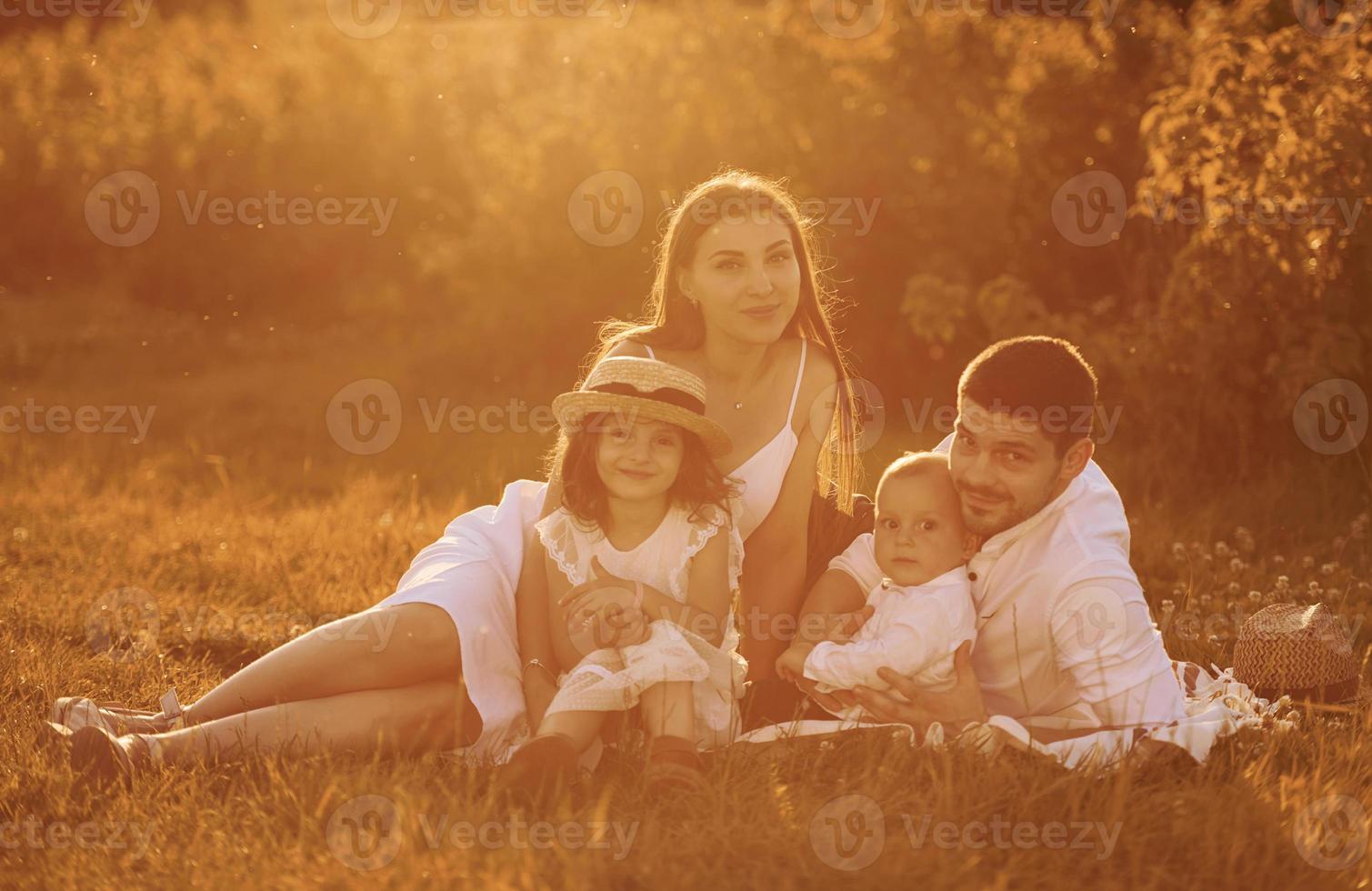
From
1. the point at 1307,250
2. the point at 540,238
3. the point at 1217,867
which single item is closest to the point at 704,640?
the point at 1217,867

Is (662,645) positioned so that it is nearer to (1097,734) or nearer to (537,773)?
(537,773)

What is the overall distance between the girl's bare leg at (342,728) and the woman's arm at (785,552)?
1.15 metres

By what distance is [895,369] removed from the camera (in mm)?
10500

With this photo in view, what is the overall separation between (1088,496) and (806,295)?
1.48 metres

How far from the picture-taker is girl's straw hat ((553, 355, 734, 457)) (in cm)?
441

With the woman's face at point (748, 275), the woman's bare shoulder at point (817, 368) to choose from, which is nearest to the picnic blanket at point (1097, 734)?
the woman's bare shoulder at point (817, 368)

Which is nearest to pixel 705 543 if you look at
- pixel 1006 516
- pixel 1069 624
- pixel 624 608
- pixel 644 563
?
pixel 644 563

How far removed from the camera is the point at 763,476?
16.2 ft

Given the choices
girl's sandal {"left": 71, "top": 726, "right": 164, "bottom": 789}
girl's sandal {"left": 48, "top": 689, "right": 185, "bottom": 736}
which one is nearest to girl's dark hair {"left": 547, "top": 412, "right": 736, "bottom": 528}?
girl's sandal {"left": 48, "top": 689, "right": 185, "bottom": 736}

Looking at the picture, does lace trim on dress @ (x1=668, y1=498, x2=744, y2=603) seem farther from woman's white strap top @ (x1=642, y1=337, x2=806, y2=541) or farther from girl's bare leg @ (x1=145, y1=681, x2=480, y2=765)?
girl's bare leg @ (x1=145, y1=681, x2=480, y2=765)

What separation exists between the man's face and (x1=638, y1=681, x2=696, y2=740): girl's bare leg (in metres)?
1.10

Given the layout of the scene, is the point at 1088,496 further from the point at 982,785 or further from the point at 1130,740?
the point at 982,785

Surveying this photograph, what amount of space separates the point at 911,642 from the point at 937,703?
0.73ft

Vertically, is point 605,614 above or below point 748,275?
below
